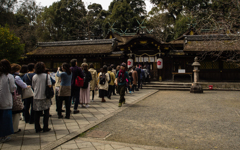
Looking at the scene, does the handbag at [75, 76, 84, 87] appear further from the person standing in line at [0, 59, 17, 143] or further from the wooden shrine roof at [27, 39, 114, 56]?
the wooden shrine roof at [27, 39, 114, 56]

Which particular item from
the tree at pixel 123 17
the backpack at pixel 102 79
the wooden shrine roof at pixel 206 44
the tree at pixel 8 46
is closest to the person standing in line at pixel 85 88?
the backpack at pixel 102 79

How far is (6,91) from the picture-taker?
12.4 ft

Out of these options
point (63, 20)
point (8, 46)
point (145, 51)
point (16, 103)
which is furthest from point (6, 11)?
point (16, 103)

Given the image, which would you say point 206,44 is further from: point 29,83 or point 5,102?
point 5,102

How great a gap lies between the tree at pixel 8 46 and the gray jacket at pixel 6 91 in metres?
18.7

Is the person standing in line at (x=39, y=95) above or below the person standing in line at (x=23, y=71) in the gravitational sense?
below

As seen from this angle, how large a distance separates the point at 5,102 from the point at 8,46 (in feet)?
64.0

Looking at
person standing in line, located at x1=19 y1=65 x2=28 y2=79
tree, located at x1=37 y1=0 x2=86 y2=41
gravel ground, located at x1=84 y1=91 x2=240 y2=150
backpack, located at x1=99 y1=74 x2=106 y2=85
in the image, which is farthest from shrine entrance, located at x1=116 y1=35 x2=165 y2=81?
tree, located at x1=37 y1=0 x2=86 y2=41

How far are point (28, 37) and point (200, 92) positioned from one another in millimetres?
28615

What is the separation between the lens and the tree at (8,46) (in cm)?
1925

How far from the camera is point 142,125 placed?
16.5 feet

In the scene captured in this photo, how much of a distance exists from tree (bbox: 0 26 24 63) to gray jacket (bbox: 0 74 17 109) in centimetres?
1871

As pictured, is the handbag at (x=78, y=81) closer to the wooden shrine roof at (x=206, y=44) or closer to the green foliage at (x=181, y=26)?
the wooden shrine roof at (x=206, y=44)

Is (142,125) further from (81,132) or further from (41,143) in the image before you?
(41,143)
